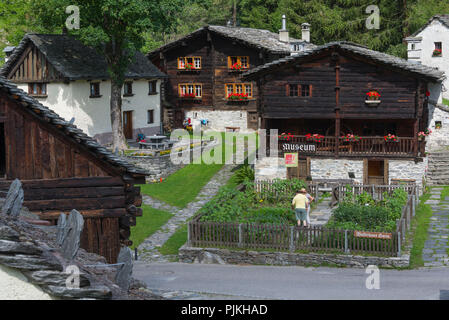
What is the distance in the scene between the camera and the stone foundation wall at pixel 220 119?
174ft

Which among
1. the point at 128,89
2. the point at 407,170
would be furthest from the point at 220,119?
the point at 407,170

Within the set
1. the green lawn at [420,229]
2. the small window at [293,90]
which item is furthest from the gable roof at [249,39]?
the green lawn at [420,229]

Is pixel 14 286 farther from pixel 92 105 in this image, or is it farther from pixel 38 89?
pixel 92 105

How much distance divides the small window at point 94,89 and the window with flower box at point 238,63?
1171cm

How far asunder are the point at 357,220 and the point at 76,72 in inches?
887

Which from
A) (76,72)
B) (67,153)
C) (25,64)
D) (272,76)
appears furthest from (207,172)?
(67,153)

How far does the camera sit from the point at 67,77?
4131 cm

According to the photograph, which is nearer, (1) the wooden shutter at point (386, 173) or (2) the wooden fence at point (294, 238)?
(2) the wooden fence at point (294, 238)

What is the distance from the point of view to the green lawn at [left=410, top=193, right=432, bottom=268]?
2380 cm

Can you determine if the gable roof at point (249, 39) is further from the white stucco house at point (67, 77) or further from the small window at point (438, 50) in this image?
the small window at point (438, 50)

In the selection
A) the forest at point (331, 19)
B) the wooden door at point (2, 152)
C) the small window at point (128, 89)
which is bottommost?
the wooden door at point (2, 152)

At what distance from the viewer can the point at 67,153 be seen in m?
17.0

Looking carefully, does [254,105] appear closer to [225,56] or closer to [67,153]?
[225,56]

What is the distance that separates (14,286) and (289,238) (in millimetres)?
17681
